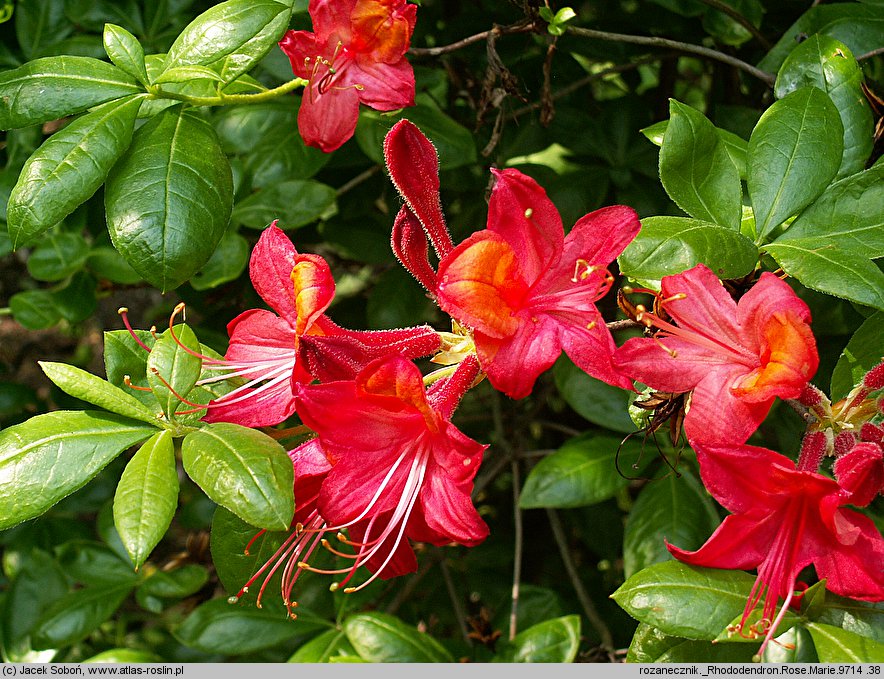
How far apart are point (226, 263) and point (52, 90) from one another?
0.54 meters

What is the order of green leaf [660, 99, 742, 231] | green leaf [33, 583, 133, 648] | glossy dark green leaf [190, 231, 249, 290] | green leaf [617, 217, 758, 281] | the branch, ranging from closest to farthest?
green leaf [617, 217, 758, 281], green leaf [660, 99, 742, 231], the branch, glossy dark green leaf [190, 231, 249, 290], green leaf [33, 583, 133, 648]

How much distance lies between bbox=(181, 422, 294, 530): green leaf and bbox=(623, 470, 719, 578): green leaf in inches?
29.6

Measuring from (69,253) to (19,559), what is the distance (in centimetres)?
86

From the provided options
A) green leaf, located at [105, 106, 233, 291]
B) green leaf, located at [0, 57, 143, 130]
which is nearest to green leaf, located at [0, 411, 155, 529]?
green leaf, located at [105, 106, 233, 291]

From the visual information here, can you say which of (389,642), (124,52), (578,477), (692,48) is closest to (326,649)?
(389,642)

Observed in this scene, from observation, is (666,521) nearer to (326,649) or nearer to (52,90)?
(326,649)

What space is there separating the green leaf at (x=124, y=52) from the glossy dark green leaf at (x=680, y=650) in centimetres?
95

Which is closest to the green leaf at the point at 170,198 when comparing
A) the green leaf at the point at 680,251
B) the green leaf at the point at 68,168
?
the green leaf at the point at 68,168

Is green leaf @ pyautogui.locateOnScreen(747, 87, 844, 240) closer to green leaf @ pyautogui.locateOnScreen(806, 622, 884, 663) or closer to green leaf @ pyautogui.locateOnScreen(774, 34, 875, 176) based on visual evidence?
green leaf @ pyautogui.locateOnScreen(774, 34, 875, 176)

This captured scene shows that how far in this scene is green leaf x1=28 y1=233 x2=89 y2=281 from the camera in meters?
1.68

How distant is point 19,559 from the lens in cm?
214

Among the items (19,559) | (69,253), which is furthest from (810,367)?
(19,559)

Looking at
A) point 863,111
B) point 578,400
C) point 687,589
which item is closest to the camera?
point 687,589

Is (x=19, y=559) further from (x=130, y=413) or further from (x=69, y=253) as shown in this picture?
(x=130, y=413)
